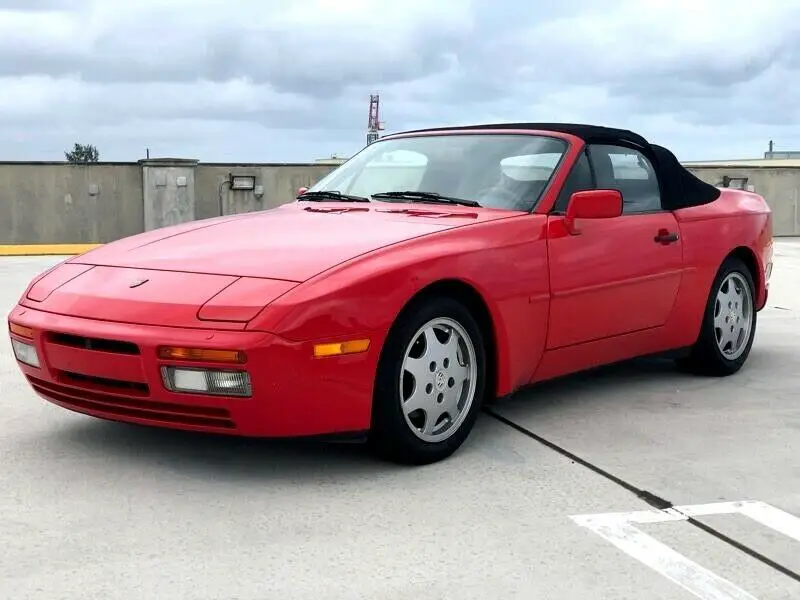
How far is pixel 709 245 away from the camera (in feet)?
18.0

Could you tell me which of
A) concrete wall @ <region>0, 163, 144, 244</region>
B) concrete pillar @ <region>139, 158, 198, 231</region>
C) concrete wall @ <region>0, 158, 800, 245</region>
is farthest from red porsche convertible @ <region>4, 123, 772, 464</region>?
concrete wall @ <region>0, 163, 144, 244</region>

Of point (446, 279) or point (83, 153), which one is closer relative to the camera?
point (446, 279)

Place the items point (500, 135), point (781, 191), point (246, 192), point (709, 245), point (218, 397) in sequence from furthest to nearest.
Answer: point (781, 191), point (246, 192), point (709, 245), point (500, 135), point (218, 397)

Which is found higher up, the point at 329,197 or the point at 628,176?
the point at 628,176

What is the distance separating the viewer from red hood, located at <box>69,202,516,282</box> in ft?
12.3

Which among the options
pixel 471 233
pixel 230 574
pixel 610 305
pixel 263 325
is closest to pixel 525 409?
pixel 610 305

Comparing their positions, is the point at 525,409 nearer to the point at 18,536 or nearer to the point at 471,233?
the point at 471,233

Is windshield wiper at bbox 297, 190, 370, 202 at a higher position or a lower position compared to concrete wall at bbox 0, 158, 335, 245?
higher

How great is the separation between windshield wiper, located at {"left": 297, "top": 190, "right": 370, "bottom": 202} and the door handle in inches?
57.4

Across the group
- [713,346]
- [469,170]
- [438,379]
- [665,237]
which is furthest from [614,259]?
[438,379]

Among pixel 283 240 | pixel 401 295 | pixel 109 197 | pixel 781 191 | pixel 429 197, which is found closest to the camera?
pixel 401 295

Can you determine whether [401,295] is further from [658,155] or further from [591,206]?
[658,155]

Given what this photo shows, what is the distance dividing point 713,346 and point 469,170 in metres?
1.80

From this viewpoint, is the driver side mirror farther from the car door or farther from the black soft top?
the black soft top
